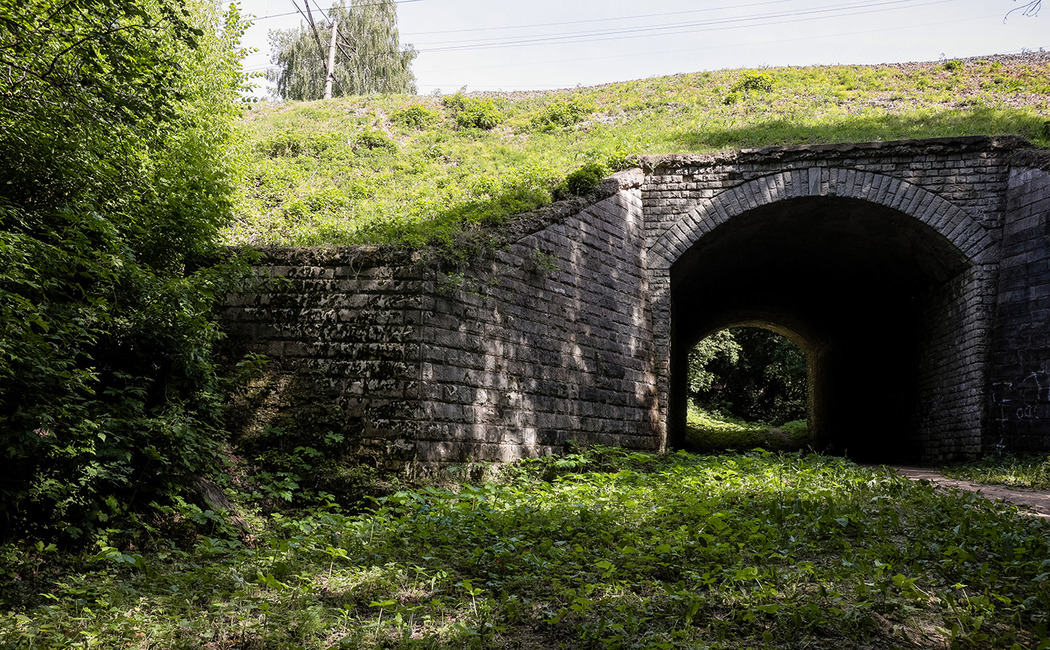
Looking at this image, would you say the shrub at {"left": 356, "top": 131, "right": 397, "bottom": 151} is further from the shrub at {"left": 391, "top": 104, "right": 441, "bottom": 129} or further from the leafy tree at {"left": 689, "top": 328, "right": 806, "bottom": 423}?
the leafy tree at {"left": 689, "top": 328, "right": 806, "bottom": 423}

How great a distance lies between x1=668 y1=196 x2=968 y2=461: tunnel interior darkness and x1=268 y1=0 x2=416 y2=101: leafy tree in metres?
19.9

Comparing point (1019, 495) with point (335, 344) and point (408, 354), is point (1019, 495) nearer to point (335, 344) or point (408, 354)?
point (408, 354)

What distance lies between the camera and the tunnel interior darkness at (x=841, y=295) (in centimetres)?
1169

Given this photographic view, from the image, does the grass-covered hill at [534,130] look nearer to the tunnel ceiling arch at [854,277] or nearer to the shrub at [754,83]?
the shrub at [754,83]

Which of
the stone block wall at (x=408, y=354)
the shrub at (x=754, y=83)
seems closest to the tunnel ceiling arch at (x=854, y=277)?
the stone block wall at (x=408, y=354)

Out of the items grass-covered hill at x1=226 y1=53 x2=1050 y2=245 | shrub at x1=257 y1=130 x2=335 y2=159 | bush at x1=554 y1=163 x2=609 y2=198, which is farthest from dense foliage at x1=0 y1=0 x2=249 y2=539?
shrub at x1=257 y1=130 x2=335 y2=159

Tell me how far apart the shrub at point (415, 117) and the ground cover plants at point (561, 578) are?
12.5 meters

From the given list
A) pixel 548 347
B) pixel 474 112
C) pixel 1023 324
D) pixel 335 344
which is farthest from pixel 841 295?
pixel 335 344

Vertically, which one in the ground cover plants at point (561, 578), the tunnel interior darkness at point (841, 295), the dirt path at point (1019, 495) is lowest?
the ground cover plants at point (561, 578)

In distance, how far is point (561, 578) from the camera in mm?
4406

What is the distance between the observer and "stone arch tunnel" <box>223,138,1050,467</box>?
7008 millimetres

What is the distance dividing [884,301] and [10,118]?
15.4 metres

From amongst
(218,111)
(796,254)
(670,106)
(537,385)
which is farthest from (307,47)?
(537,385)

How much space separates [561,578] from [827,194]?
9.33 metres
